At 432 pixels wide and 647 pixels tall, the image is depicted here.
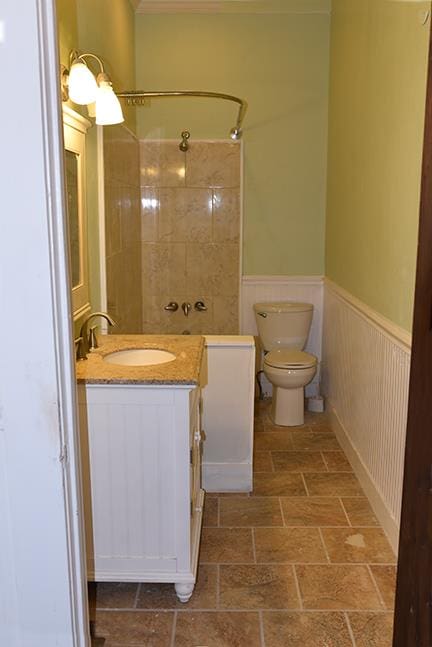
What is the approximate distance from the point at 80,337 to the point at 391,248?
1.43 metres

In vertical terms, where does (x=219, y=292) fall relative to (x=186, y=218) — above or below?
below

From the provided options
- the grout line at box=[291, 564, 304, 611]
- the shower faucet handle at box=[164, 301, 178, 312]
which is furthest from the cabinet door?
the shower faucet handle at box=[164, 301, 178, 312]

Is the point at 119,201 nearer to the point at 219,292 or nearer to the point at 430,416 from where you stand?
the point at 219,292

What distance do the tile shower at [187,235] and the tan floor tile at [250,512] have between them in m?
1.73

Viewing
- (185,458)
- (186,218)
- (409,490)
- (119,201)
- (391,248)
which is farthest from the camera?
(186,218)

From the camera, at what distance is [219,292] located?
4551 mm

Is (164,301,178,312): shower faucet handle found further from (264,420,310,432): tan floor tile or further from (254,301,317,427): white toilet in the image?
(264,420,310,432): tan floor tile

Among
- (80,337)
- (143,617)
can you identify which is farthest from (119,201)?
(143,617)

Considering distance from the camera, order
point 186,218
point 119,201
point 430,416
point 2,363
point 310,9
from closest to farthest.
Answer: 1. point 2,363
2. point 430,416
3. point 119,201
4. point 310,9
5. point 186,218

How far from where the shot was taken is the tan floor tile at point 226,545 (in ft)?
8.14

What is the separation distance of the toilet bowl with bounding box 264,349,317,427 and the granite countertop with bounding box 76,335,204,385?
4.43 feet

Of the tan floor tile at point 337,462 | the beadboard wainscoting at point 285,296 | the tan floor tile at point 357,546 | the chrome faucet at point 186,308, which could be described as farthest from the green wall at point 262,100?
the tan floor tile at point 357,546

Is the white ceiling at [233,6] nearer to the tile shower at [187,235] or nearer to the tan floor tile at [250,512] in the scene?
the tile shower at [187,235]

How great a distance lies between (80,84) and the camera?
87.4 inches
